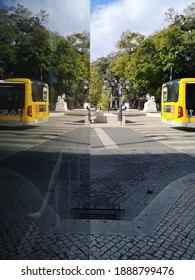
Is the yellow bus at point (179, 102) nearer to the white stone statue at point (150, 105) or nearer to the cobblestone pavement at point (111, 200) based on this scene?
the white stone statue at point (150, 105)

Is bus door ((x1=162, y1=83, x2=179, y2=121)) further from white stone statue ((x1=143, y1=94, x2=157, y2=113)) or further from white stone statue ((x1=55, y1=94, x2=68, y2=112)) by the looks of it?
white stone statue ((x1=55, y1=94, x2=68, y2=112))

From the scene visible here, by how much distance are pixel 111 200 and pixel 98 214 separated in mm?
363

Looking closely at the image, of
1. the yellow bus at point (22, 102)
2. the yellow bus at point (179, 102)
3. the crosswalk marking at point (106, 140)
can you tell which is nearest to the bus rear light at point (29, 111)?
the yellow bus at point (22, 102)

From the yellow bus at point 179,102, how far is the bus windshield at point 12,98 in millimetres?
1963

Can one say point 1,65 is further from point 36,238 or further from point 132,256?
point 132,256

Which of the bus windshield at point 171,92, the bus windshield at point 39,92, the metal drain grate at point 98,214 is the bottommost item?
the metal drain grate at point 98,214

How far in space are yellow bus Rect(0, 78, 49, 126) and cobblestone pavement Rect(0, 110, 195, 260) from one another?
0.71 ft

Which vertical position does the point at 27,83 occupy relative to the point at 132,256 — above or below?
above

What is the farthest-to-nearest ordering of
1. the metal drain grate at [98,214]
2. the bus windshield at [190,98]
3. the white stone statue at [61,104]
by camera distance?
the bus windshield at [190,98], the metal drain grate at [98,214], the white stone statue at [61,104]

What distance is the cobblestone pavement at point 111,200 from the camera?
5.01ft

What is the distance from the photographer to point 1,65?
111 centimetres

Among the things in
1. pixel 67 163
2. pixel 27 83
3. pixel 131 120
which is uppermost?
pixel 27 83

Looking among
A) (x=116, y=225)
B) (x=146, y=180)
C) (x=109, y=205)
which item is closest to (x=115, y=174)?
(x=146, y=180)

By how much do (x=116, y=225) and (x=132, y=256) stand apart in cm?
50
